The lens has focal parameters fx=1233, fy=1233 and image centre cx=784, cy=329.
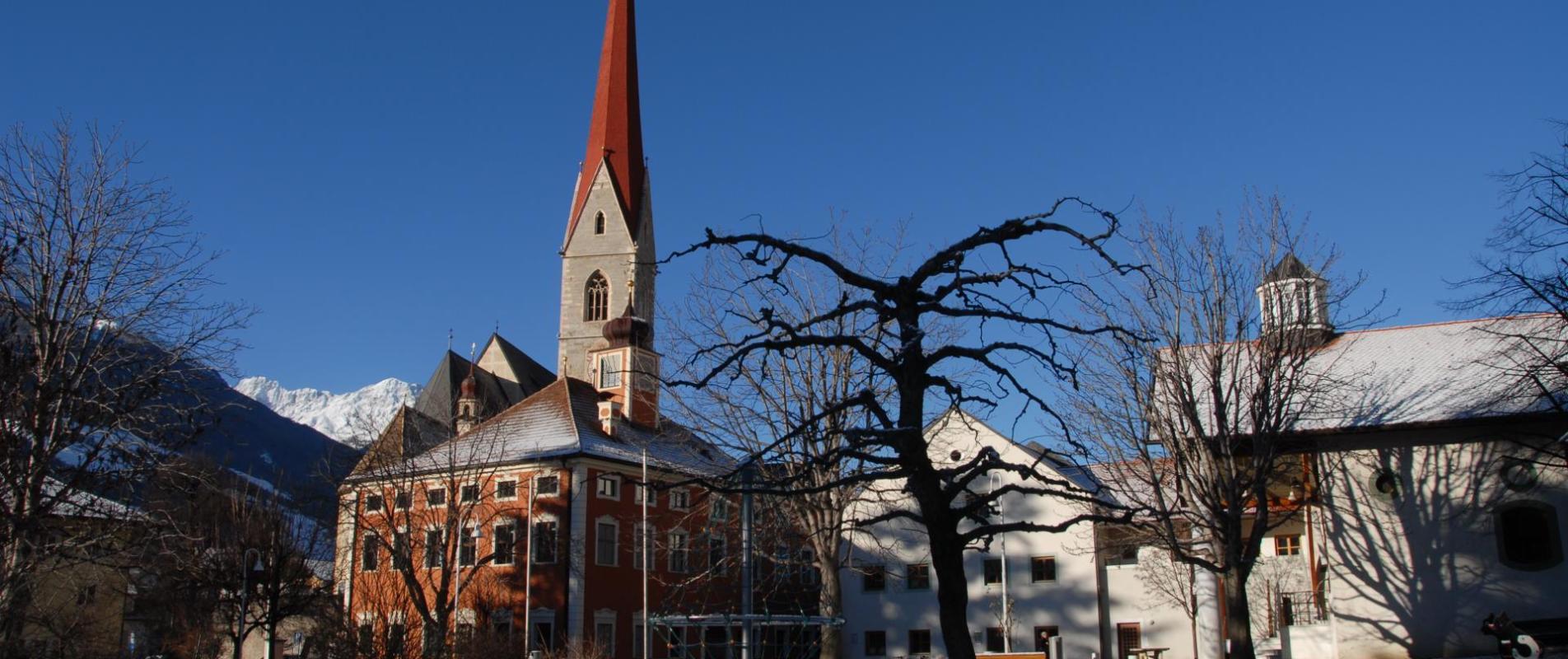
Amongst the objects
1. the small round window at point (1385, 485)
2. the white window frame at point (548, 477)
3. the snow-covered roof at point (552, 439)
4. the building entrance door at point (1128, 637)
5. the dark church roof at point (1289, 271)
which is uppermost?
the dark church roof at point (1289, 271)

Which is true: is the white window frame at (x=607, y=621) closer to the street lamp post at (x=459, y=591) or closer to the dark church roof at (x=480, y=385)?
the street lamp post at (x=459, y=591)

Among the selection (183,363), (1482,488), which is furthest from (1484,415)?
(183,363)

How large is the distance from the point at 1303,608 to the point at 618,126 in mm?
56085

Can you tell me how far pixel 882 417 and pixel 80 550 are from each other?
45.4 feet

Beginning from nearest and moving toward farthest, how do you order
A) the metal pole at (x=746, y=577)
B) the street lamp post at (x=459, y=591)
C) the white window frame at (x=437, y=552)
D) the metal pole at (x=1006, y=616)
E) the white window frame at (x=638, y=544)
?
1. the metal pole at (x=746, y=577)
2. the street lamp post at (x=459, y=591)
3. the white window frame at (x=437, y=552)
4. the metal pole at (x=1006, y=616)
5. the white window frame at (x=638, y=544)

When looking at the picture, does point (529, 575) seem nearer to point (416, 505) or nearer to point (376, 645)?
point (416, 505)

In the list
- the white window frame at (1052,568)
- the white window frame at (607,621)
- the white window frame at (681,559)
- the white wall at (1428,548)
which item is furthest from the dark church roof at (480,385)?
the white wall at (1428,548)

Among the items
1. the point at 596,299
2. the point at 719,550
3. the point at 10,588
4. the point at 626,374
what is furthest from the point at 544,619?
the point at 596,299

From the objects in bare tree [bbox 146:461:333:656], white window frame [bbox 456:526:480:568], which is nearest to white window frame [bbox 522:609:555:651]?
white window frame [bbox 456:526:480:568]

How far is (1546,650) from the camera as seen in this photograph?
26.4 metres

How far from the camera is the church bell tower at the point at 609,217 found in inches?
3049

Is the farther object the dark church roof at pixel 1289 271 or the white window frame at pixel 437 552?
the white window frame at pixel 437 552

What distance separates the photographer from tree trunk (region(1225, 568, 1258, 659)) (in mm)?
23844

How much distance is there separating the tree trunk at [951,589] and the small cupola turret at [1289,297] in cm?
2194
